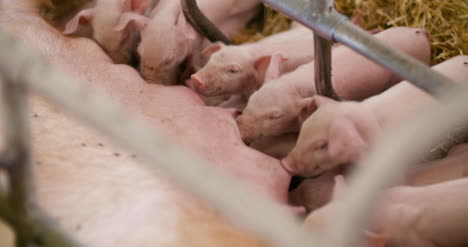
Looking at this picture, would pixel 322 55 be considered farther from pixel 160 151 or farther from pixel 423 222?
pixel 160 151

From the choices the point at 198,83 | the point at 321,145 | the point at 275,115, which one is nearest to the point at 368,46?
the point at 321,145

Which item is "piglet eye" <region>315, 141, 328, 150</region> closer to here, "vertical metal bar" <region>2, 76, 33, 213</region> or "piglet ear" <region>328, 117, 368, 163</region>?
"piglet ear" <region>328, 117, 368, 163</region>

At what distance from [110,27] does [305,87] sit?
2.72 feet

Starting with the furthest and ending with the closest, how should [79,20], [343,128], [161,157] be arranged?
[79,20]
[343,128]
[161,157]

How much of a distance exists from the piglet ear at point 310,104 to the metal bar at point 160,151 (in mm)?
1136

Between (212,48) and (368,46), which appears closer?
(368,46)

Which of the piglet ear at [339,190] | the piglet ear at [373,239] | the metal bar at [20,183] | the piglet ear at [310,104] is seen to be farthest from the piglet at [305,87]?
the metal bar at [20,183]

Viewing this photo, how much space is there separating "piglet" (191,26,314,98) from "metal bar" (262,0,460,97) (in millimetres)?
600

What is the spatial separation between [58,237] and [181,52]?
1.48 m

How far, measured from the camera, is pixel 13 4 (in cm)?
289

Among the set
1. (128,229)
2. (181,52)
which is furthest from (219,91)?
(128,229)

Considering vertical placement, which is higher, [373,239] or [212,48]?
[373,239]

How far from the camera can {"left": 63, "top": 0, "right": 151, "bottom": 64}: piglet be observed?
9.16 ft

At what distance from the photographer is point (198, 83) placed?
260cm
